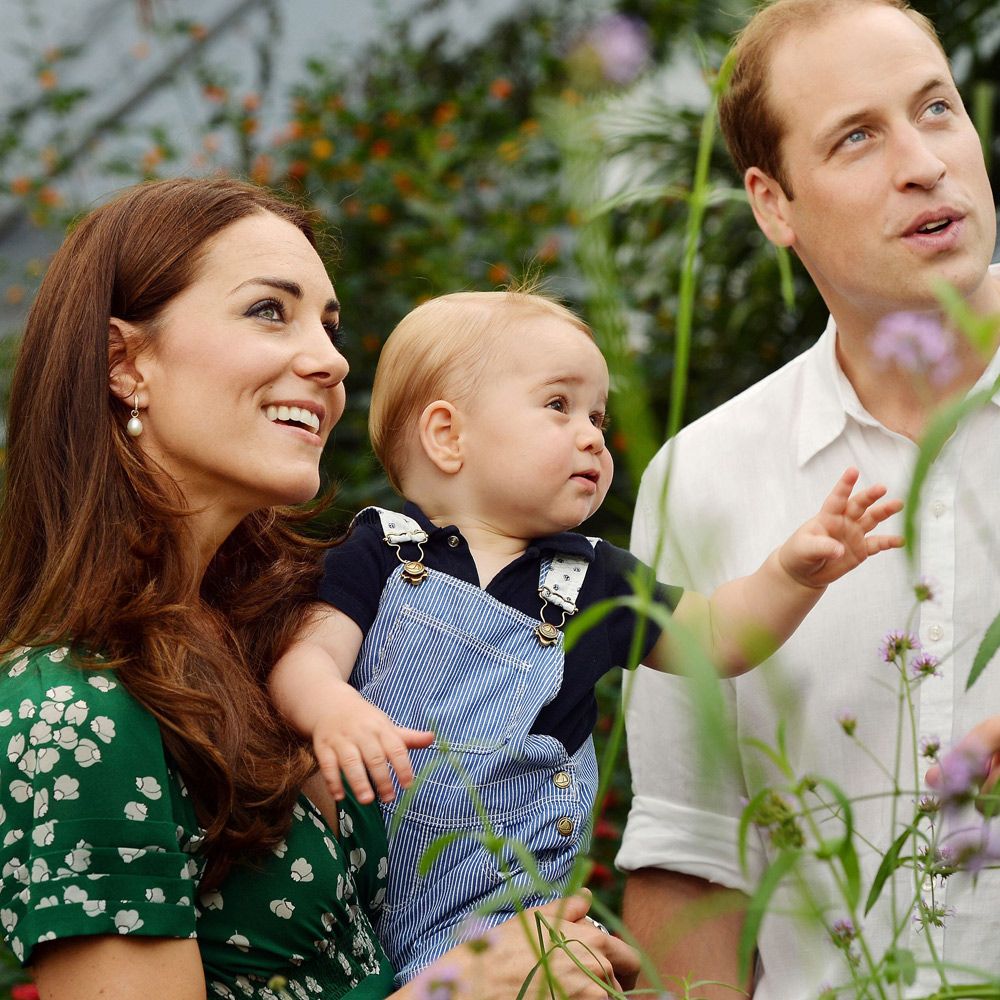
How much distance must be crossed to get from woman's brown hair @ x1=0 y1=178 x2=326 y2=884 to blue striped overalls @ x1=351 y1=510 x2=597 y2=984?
139 mm

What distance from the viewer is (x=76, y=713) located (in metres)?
1.49

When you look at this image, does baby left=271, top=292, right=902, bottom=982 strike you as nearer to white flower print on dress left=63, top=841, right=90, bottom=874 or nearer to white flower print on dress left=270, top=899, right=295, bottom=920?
white flower print on dress left=270, top=899, right=295, bottom=920

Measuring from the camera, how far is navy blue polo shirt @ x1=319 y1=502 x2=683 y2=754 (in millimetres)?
1768

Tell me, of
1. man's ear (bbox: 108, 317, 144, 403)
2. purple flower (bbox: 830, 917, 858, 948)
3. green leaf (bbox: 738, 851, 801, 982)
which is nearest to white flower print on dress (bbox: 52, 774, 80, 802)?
man's ear (bbox: 108, 317, 144, 403)

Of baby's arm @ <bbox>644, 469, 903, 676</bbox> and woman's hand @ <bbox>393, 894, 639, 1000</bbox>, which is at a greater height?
baby's arm @ <bbox>644, 469, 903, 676</bbox>

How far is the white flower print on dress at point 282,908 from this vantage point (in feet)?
5.12

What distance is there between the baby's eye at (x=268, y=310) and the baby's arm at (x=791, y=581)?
0.61m

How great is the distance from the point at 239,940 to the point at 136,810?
0.67 feet

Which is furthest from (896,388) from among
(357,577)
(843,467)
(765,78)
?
(357,577)

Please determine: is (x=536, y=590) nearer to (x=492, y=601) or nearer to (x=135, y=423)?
(x=492, y=601)

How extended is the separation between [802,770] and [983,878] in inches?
11.4

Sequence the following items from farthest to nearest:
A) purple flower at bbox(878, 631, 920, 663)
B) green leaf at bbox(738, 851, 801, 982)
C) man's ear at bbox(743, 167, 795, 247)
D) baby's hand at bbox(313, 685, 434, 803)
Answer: man's ear at bbox(743, 167, 795, 247), baby's hand at bbox(313, 685, 434, 803), purple flower at bbox(878, 631, 920, 663), green leaf at bbox(738, 851, 801, 982)

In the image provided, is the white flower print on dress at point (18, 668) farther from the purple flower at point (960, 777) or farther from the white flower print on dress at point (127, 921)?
the purple flower at point (960, 777)

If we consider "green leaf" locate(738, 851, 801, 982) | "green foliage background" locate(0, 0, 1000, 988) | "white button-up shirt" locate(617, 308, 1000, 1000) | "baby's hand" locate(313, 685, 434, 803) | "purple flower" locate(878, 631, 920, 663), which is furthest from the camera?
"green foliage background" locate(0, 0, 1000, 988)
